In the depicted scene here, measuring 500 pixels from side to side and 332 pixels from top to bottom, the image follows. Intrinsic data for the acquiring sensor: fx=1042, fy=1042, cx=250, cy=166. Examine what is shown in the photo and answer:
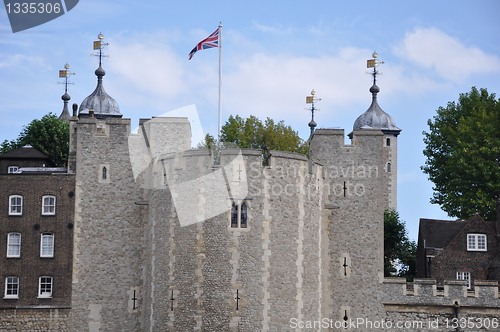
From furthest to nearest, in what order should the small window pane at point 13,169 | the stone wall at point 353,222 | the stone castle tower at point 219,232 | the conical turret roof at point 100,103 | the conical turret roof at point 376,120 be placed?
the conical turret roof at point 376,120 < the conical turret roof at point 100,103 < the small window pane at point 13,169 < the stone wall at point 353,222 < the stone castle tower at point 219,232

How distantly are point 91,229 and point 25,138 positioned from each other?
20.3m

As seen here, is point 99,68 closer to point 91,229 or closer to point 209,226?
point 91,229

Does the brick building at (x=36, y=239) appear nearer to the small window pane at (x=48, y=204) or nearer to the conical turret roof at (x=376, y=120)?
the small window pane at (x=48, y=204)

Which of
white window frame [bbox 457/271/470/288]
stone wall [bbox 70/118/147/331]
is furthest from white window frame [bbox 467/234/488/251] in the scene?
stone wall [bbox 70/118/147/331]

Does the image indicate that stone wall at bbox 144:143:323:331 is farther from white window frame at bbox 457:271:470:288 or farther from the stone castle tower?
white window frame at bbox 457:271:470:288

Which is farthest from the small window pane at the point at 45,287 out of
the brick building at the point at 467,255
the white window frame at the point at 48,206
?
the brick building at the point at 467,255

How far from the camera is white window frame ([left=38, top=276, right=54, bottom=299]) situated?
5341 cm

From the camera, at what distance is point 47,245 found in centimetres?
5406

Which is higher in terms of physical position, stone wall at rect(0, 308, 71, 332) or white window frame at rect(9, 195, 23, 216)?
white window frame at rect(9, 195, 23, 216)

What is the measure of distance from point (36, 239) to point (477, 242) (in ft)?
79.2

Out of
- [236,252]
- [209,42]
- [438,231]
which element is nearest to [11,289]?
[236,252]

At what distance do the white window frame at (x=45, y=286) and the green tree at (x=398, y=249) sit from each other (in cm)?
2020

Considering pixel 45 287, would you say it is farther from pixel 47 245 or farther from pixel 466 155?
pixel 466 155

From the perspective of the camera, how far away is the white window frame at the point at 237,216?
49.4 meters
